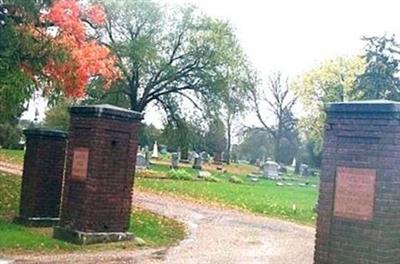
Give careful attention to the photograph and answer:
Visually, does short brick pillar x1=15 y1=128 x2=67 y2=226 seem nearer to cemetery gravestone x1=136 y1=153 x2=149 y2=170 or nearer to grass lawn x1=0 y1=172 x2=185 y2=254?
grass lawn x1=0 y1=172 x2=185 y2=254

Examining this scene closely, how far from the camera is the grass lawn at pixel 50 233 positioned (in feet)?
33.7

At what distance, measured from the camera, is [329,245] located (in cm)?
732

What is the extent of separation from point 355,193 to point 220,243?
542 cm

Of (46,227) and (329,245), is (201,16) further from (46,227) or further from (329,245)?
(329,245)

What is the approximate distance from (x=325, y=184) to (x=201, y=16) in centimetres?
3184

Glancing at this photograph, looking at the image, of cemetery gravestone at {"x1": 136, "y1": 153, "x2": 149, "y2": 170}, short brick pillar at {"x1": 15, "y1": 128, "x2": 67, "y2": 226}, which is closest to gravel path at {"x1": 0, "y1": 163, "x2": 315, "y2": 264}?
short brick pillar at {"x1": 15, "y1": 128, "x2": 67, "y2": 226}

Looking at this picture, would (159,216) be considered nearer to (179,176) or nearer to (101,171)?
(101,171)

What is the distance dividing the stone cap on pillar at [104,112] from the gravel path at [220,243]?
8.25ft

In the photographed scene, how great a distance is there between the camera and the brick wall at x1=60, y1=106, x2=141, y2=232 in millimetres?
11023

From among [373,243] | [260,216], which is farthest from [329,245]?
[260,216]

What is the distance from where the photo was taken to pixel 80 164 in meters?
11.3

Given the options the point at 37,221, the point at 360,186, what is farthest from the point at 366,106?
the point at 37,221

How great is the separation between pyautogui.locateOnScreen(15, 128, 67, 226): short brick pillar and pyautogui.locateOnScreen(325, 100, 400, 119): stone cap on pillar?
7.10 m

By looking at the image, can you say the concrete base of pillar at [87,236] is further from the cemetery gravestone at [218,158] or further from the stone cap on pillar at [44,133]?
the cemetery gravestone at [218,158]
